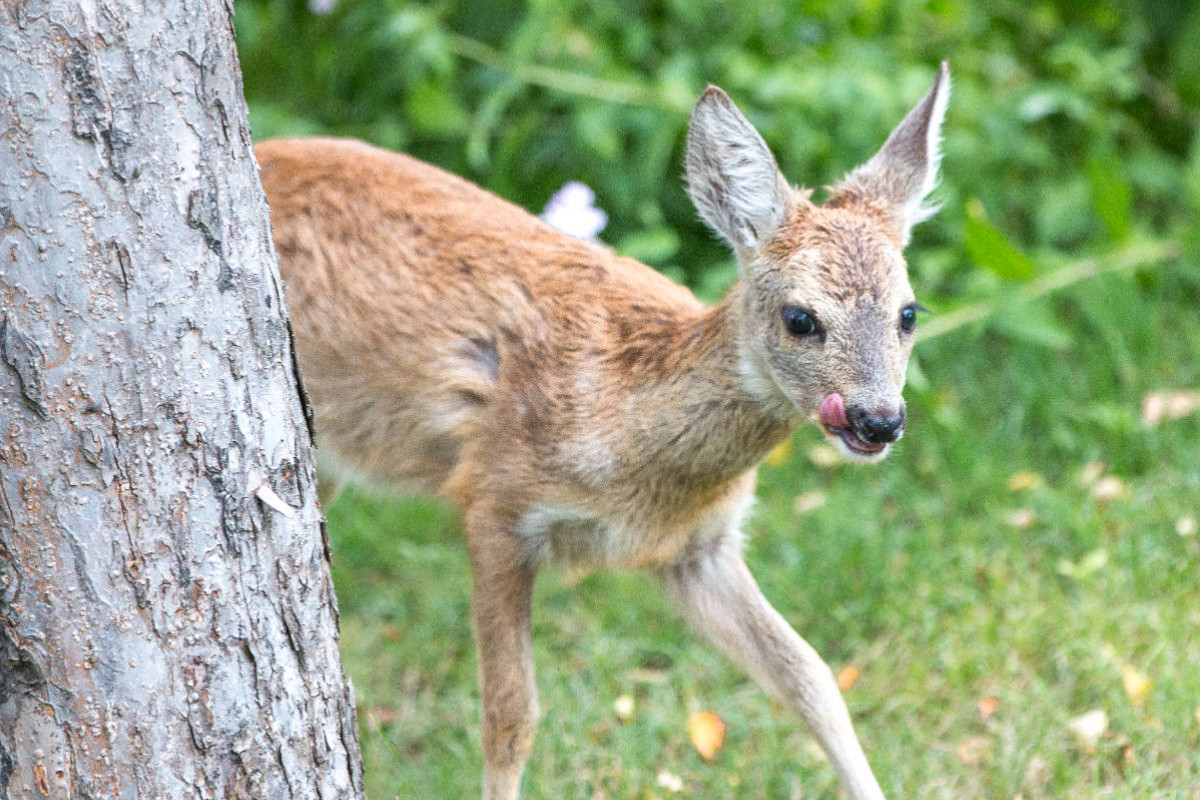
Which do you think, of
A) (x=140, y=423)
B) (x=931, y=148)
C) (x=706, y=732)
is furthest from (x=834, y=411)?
(x=140, y=423)

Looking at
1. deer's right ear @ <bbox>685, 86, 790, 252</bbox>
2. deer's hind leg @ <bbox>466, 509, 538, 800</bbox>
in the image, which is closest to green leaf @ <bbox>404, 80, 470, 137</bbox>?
deer's right ear @ <bbox>685, 86, 790, 252</bbox>

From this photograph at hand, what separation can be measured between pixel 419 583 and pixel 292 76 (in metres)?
2.52

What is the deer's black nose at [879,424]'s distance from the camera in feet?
10.5

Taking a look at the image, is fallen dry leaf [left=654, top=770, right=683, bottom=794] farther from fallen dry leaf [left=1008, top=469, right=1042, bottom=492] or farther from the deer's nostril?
fallen dry leaf [left=1008, top=469, right=1042, bottom=492]

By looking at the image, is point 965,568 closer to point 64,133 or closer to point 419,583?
point 419,583

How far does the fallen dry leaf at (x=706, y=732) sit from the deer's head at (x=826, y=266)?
106 cm

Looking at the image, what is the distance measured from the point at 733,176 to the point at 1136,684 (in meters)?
1.75

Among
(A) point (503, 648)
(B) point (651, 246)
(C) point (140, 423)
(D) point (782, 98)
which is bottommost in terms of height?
(A) point (503, 648)

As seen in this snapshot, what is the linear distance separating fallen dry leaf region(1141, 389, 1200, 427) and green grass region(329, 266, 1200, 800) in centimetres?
7

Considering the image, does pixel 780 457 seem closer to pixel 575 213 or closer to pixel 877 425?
pixel 575 213

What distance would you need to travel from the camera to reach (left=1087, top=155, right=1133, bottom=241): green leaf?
5.40 m

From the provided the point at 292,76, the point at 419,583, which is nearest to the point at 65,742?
the point at 419,583

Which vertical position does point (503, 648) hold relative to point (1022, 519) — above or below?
above

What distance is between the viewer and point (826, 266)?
3.43 meters
